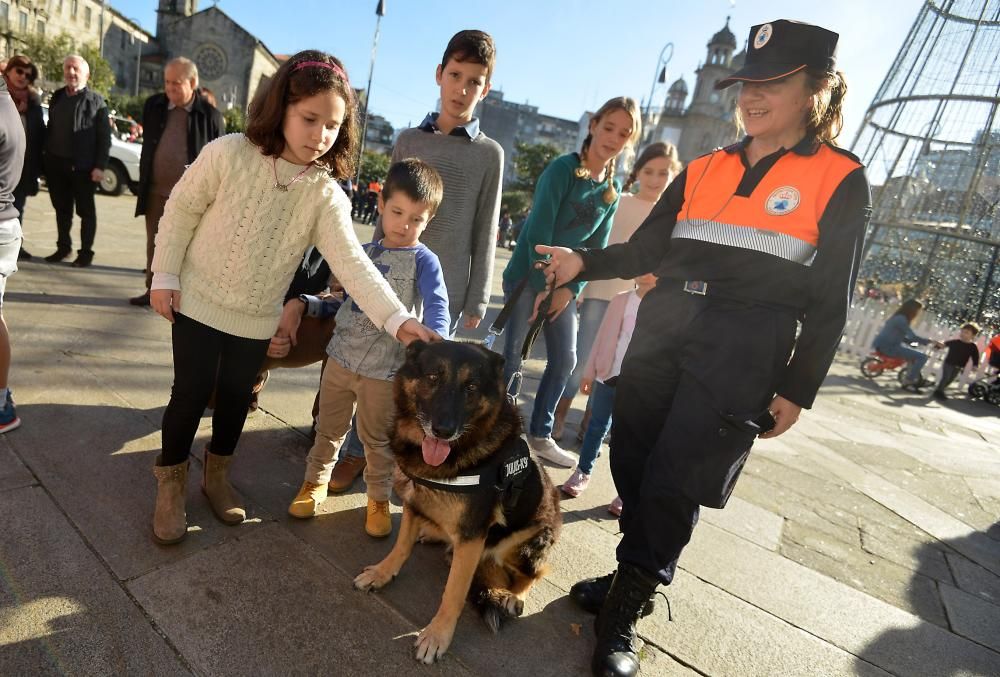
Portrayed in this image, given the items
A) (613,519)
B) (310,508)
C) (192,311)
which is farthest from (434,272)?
(613,519)

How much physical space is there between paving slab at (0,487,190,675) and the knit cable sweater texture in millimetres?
1038

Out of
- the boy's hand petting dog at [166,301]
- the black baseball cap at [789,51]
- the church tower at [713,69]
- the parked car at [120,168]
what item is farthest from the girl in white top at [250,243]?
the church tower at [713,69]

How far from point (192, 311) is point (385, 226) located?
95cm

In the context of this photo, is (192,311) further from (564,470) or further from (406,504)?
(564,470)

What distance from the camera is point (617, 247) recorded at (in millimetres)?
2328

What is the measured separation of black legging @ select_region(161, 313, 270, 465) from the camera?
2.20 meters

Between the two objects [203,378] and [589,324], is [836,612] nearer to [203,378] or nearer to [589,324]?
[589,324]

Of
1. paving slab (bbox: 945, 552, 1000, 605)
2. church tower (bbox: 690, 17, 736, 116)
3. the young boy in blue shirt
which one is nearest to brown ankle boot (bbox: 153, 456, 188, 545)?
the young boy in blue shirt

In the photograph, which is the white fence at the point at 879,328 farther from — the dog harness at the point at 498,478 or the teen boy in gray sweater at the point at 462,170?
the dog harness at the point at 498,478

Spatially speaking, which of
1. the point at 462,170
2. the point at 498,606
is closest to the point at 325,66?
the point at 462,170

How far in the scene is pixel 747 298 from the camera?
1867 mm

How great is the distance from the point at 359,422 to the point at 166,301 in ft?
3.39

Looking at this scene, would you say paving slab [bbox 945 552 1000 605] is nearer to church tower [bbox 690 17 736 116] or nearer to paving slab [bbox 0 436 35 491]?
paving slab [bbox 0 436 35 491]

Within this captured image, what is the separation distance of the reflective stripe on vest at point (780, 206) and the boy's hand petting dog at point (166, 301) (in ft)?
6.92
